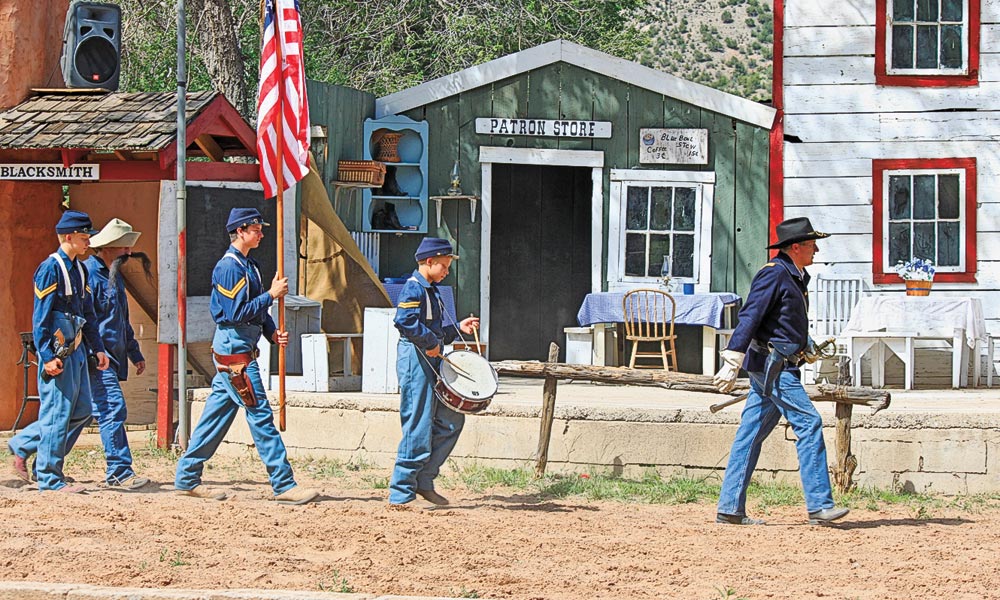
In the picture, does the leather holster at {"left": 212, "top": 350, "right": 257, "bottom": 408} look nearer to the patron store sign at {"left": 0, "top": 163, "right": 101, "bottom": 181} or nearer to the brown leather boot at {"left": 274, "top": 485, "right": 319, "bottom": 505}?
the brown leather boot at {"left": 274, "top": 485, "right": 319, "bottom": 505}

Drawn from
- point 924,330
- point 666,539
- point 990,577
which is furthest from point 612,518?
point 924,330

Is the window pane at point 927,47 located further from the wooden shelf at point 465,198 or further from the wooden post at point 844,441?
the wooden post at point 844,441

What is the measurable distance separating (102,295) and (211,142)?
9.56 feet

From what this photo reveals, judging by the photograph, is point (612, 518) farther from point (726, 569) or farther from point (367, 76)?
point (367, 76)

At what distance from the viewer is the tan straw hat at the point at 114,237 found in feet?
33.8

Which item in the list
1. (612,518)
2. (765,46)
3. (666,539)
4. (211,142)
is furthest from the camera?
(765,46)

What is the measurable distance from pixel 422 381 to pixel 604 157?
670 cm

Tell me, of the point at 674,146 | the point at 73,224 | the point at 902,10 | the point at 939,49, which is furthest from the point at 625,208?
the point at 73,224

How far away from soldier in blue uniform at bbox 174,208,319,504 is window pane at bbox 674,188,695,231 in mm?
6899

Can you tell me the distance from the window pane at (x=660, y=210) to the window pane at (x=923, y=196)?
2574 millimetres

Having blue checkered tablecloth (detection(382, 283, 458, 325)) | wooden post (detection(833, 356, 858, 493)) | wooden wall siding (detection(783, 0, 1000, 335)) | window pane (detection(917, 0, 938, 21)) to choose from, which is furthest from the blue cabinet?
wooden post (detection(833, 356, 858, 493))

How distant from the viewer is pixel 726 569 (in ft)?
22.4

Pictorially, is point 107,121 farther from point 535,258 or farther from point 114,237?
point 535,258

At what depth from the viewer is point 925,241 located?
46.3 ft
